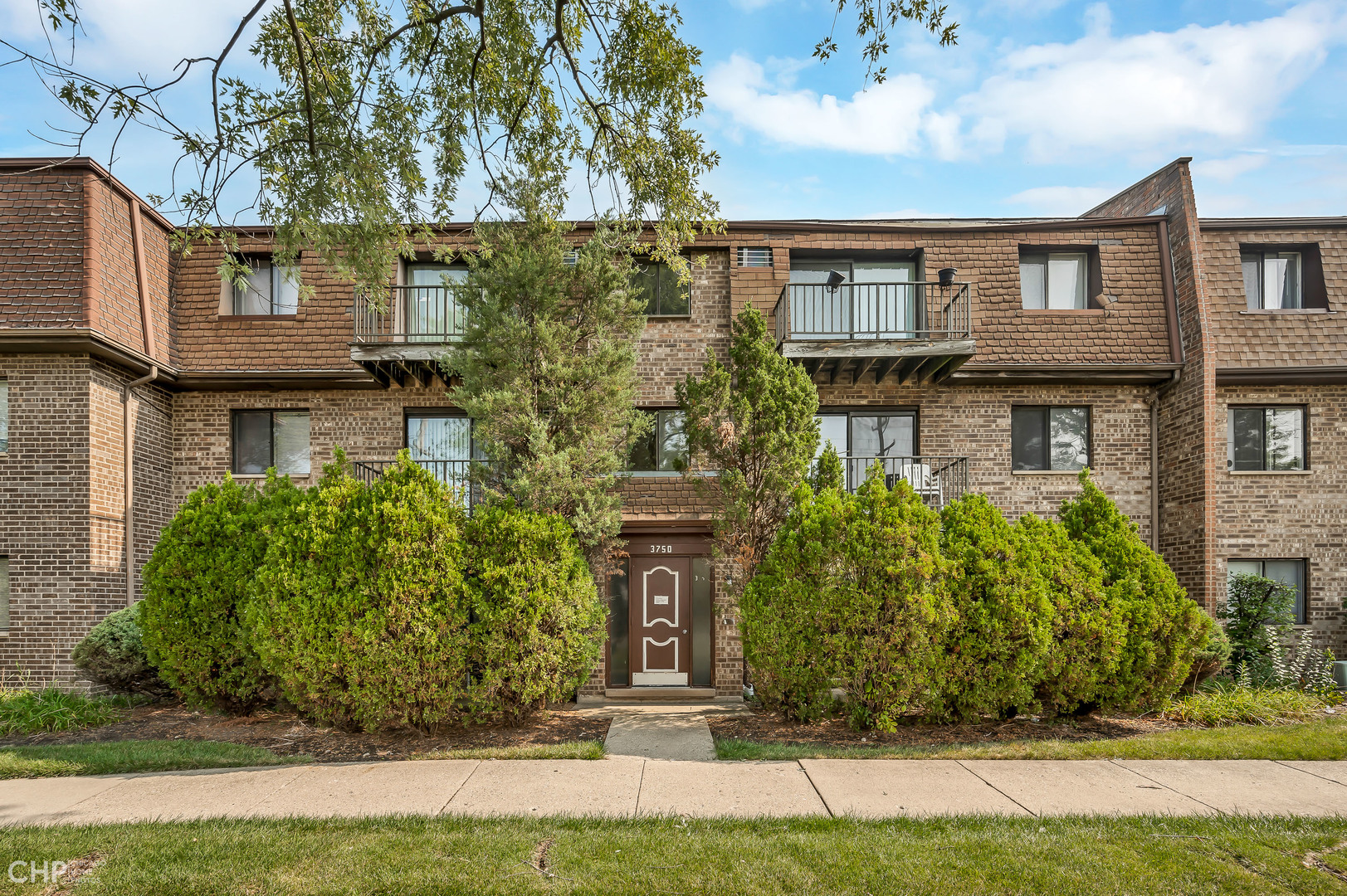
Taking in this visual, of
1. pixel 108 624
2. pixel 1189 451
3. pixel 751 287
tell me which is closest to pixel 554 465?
pixel 751 287

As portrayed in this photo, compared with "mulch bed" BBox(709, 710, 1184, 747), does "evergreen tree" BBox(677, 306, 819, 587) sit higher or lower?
higher

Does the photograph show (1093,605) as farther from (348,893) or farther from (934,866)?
(348,893)

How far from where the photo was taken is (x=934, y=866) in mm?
4523

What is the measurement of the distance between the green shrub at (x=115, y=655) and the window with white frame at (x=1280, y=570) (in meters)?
15.7

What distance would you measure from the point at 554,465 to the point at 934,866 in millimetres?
5991

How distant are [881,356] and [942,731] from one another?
17.9 feet

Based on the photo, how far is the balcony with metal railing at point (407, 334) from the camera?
11.2m

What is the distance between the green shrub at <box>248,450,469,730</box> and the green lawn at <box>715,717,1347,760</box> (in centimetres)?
315

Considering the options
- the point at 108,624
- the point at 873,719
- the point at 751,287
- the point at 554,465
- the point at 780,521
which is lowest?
the point at 873,719

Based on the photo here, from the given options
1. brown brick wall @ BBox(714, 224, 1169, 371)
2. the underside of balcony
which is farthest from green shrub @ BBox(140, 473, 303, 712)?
brown brick wall @ BBox(714, 224, 1169, 371)

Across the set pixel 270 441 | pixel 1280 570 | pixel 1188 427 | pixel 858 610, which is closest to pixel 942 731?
pixel 858 610

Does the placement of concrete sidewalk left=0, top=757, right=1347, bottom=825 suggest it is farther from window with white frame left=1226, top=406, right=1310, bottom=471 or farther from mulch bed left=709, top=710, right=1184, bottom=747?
window with white frame left=1226, top=406, right=1310, bottom=471

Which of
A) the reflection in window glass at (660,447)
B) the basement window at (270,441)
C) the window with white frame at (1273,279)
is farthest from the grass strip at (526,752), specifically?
the window with white frame at (1273,279)

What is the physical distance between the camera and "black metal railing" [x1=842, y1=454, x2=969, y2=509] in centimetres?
1192
